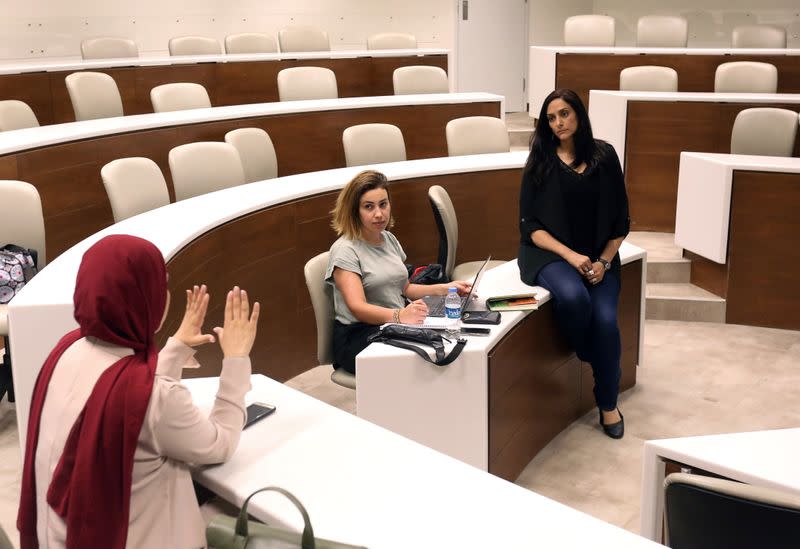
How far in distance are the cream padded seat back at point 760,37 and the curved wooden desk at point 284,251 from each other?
17.1 ft

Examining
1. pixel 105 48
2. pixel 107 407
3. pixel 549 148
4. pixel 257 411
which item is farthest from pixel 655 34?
pixel 107 407

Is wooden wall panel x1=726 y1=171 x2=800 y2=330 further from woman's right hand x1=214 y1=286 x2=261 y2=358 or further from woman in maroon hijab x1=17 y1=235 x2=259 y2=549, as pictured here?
woman in maroon hijab x1=17 y1=235 x2=259 y2=549

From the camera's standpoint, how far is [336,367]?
373cm

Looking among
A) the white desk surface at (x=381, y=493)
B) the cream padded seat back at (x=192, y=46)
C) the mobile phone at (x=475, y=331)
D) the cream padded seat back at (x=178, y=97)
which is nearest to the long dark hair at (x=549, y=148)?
the mobile phone at (x=475, y=331)

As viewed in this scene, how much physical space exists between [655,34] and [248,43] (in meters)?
4.18

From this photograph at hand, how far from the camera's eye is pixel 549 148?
4223 mm

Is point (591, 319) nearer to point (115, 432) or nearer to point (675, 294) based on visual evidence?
point (675, 294)

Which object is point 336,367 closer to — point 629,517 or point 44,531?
point 629,517

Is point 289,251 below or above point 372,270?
below

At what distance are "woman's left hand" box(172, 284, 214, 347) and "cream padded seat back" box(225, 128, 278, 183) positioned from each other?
3.23m

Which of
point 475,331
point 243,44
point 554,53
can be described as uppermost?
point 243,44

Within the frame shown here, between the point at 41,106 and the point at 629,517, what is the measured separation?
18.4ft

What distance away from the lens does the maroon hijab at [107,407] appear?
6.22ft

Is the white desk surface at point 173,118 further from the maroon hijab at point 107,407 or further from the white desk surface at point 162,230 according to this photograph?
the maroon hijab at point 107,407
